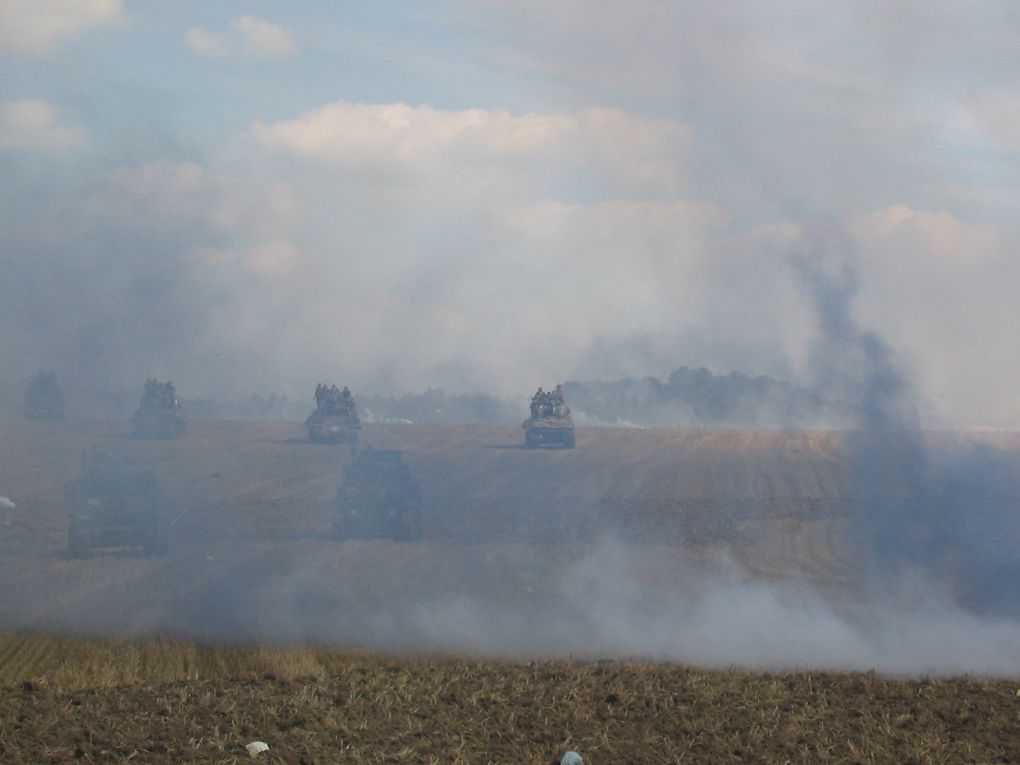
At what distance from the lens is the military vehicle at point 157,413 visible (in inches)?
2566

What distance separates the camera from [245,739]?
17.1 meters

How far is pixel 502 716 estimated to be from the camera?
1862 cm

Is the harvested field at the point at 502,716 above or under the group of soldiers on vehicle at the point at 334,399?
under

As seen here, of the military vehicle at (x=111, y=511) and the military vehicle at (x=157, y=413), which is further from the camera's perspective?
the military vehicle at (x=157, y=413)

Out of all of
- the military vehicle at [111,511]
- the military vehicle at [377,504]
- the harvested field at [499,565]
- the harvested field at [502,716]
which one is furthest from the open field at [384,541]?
the harvested field at [502,716]

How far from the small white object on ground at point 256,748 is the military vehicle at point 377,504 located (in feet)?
86.6

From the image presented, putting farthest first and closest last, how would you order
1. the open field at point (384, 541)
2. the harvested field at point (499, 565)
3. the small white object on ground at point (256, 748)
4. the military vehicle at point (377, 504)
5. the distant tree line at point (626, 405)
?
the distant tree line at point (626, 405), the military vehicle at point (377, 504), the open field at point (384, 541), the harvested field at point (499, 565), the small white object on ground at point (256, 748)

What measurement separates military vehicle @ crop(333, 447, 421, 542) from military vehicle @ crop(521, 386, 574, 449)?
97.6ft

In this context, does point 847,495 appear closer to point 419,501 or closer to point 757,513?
point 757,513

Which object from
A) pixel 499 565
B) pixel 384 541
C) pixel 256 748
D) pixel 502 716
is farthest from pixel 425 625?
pixel 256 748

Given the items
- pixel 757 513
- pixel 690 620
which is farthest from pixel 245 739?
pixel 757 513

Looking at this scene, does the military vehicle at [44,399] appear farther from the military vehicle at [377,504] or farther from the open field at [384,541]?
the military vehicle at [377,504]

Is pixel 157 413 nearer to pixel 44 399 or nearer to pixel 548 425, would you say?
pixel 44 399

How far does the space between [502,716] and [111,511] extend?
2412cm
